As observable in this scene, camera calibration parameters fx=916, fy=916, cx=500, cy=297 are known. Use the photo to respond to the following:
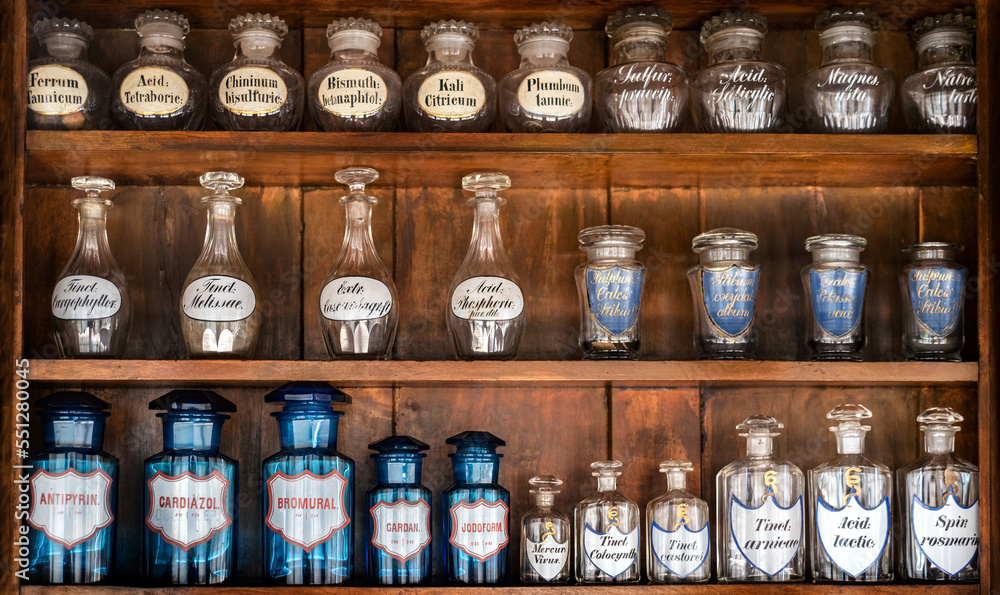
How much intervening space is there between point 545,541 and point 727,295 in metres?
0.40

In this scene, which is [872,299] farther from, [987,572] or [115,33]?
[115,33]

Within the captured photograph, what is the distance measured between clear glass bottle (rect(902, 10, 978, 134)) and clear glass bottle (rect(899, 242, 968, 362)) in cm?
17

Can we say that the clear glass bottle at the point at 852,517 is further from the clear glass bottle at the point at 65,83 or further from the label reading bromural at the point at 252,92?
the clear glass bottle at the point at 65,83

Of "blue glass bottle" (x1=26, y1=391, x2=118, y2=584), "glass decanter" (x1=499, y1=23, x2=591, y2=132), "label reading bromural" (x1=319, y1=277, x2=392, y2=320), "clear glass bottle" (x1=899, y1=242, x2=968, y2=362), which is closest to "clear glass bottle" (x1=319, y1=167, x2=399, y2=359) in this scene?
"label reading bromural" (x1=319, y1=277, x2=392, y2=320)

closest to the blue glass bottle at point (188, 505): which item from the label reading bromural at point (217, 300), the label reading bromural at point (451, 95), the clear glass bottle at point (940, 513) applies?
the label reading bromural at point (217, 300)

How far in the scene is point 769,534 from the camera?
3.87 feet

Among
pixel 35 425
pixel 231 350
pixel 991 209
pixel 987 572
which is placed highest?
pixel 991 209

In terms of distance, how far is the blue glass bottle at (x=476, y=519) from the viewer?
3.84 ft

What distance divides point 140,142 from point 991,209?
1.11 meters

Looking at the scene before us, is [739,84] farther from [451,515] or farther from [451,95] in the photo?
[451,515]

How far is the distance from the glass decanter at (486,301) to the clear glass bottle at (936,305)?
54cm

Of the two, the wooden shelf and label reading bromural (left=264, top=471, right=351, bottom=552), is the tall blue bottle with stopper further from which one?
the wooden shelf

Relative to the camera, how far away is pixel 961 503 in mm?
1182

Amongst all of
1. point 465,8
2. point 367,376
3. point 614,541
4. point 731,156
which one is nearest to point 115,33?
point 465,8
